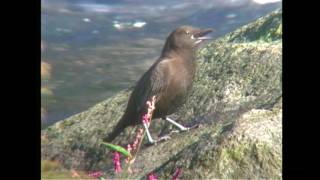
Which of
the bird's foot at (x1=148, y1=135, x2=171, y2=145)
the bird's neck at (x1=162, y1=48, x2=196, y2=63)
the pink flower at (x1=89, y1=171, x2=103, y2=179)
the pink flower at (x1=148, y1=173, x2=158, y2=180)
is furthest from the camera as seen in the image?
the bird's neck at (x1=162, y1=48, x2=196, y2=63)

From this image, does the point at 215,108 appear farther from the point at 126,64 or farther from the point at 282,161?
the point at 126,64

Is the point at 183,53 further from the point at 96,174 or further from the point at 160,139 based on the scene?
the point at 96,174

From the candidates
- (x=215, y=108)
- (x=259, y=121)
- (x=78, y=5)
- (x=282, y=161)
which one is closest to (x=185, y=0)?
(x=215, y=108)

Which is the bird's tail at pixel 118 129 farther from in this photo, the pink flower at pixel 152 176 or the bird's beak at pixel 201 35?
the bird's beak at pixel 201 35

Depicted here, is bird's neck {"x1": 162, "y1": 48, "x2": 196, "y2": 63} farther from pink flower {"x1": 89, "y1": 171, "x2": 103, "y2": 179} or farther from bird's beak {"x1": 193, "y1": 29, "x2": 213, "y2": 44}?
pink flower {"x1": 89, "y1": 171, "x2": 103, "y2": 179}

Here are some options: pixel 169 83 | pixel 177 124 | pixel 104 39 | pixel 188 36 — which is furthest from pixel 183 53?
pixel 104 39

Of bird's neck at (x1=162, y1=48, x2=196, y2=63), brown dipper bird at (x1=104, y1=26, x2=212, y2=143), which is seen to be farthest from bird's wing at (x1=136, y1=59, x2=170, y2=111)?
bird's neck at (x1=162, y1=48, x2=196, y2=63)
